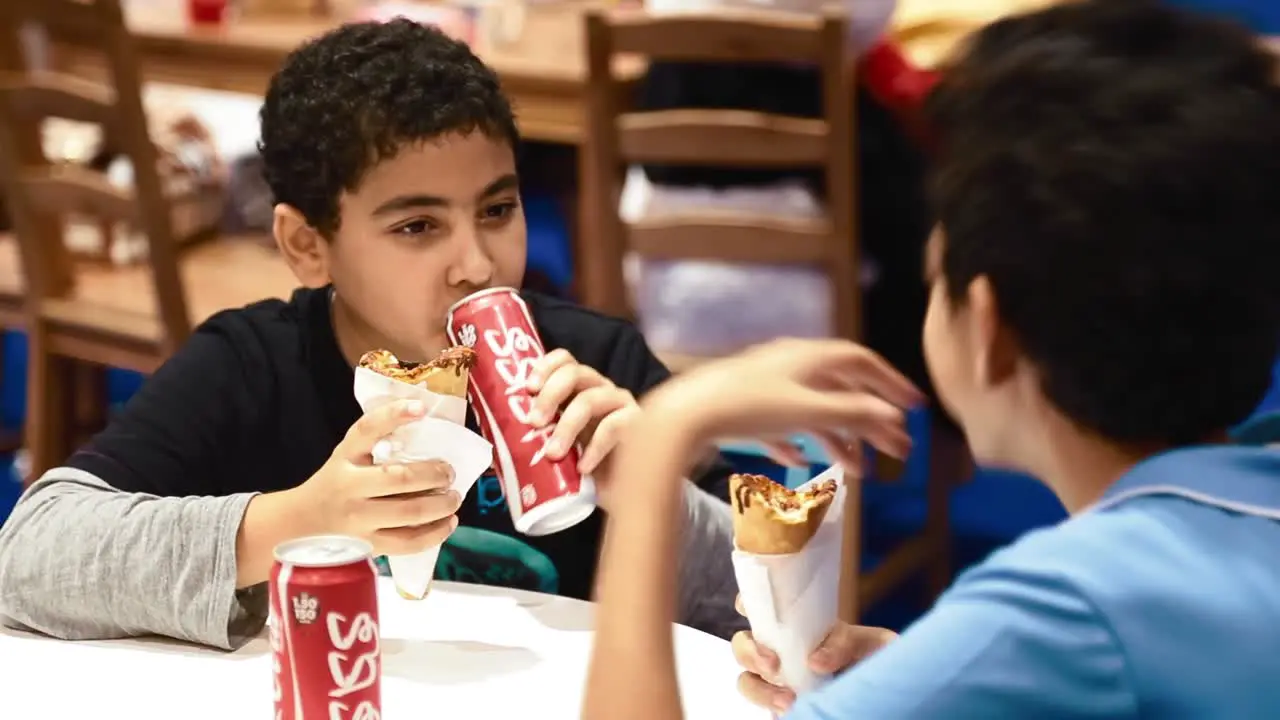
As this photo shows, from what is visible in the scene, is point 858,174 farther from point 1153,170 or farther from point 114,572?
point 1153,170

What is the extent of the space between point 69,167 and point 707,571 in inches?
78.3

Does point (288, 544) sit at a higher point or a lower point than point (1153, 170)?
lower

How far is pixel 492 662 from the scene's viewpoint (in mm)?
1250

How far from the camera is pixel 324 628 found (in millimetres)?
978

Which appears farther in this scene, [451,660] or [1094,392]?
[451,660]

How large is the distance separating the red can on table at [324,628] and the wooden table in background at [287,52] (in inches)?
82.9

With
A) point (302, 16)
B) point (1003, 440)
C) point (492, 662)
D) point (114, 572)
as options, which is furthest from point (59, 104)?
point (1003, 440)

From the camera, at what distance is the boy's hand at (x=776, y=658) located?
3.42ft

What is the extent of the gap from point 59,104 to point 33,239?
0.90 feet

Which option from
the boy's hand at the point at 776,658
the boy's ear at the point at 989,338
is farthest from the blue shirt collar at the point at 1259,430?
the boy's hand at the point at 776,658

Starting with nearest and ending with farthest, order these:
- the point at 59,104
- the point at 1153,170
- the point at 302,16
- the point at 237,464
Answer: the point at 1153,170 < the point at 237,464 < the point at 59,104 < the point at 302,16

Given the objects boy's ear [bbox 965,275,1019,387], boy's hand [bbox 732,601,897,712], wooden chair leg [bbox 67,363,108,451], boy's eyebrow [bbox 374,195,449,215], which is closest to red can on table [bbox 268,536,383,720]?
boy's hand [bbox 732,601,897,712]

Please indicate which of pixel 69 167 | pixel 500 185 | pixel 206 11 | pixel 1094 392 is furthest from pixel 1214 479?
pixel 206 11

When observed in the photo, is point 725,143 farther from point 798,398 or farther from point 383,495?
point 798,398
